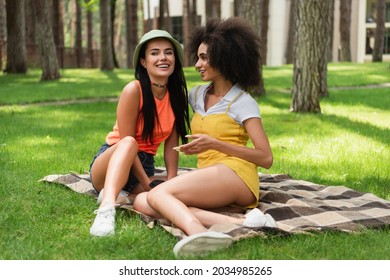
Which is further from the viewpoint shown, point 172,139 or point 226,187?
point 172,139

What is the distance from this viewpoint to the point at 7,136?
9375 millimetres

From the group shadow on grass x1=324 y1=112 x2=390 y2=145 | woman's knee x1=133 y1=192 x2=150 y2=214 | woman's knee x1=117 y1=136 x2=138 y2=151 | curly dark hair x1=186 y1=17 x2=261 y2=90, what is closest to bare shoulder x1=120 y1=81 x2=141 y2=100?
woman's knee x1=117 y1=136 x2=138 y2=151

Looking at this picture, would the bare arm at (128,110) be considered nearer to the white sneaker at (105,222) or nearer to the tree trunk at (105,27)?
the white sneaker at (105,222)

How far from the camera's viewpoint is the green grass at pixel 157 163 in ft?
13.5

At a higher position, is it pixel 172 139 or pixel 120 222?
pixel 172 139

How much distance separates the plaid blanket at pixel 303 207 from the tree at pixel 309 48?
504 cm

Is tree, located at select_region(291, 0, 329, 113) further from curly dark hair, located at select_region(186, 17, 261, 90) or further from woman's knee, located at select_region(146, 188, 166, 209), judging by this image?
woman's knee, located at select_region(146, 188, 166, 209)

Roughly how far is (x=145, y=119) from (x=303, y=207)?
134 centimetres

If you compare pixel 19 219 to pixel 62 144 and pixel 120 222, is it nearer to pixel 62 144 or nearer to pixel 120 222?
pixel 120 222

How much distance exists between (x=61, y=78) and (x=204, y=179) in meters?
17.0

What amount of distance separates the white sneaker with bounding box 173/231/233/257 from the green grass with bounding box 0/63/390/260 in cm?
6

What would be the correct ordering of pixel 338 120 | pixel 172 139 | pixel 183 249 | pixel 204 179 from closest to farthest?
1. pixel 183 249
2. pixel 204 179
3. pixel 172 139
4. pixel 338 120
